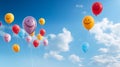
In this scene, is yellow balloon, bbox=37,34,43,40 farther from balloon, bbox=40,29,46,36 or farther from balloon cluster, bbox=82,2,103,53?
balloon cluster, bbox=82,2,103,53

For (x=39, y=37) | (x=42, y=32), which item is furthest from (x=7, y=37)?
(x=42, y=32)

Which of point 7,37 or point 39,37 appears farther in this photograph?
point 7,37

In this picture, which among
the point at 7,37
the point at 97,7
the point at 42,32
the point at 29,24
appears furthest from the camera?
the point at 7,37

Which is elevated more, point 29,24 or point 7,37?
point 7,37

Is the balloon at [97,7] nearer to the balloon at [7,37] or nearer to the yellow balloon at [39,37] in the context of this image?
the yellow balloon at [39,37]

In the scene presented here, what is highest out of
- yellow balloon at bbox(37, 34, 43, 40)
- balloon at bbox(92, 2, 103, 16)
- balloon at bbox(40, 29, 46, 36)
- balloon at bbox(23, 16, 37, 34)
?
balloon at bbox(40, 29, 46, 36)

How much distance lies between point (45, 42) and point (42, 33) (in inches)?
18.9

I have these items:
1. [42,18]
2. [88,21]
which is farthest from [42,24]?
[88,21]

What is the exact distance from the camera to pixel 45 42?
16391 millimetres

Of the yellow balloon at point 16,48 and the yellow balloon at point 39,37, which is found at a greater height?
the yellow balloon at point 39,37

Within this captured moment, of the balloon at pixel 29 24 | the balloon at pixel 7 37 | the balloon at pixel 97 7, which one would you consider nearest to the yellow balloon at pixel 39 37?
the balloon at pixel 7 37

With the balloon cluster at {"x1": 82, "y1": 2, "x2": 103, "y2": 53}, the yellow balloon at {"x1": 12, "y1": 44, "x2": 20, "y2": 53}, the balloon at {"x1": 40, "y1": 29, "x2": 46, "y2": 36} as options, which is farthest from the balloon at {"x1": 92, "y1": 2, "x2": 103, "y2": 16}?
the yellow balloon at {"x1": 12, "y1": 44, "x2": 20, "y2": 53}

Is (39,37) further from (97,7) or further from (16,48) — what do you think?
(97,7)

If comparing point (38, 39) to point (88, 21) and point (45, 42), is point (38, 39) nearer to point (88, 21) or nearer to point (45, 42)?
point (45, 42)
